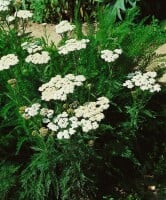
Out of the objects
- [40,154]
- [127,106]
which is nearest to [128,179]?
[127,106]

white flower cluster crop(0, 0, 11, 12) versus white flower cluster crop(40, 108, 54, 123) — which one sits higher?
white flower cluster crop(0, 0, 11, 12)

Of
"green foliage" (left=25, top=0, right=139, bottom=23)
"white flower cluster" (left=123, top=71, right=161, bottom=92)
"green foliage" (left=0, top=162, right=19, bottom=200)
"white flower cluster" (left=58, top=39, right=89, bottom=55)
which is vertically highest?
"white flower cluster" (left=58, top=39, right=89, bottom=55)

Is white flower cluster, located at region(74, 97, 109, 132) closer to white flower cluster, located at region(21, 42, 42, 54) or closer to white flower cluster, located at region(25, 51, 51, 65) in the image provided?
white flower cluster, located at region(25, 51, 51, 65)

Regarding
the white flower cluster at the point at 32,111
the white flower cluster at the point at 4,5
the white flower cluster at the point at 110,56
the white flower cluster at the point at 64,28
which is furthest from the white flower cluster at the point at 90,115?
the white flower cluster at the point at 4,5

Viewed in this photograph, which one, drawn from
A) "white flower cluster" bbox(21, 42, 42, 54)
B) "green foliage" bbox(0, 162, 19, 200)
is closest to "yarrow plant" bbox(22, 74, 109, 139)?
"white flower cluster" bbox(21, 42, 42, 54)

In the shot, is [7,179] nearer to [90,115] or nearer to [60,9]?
[90,115]

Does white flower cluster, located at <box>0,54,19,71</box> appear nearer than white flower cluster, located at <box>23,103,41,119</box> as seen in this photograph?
No

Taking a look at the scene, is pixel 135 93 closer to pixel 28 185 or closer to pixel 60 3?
pixel 28 185

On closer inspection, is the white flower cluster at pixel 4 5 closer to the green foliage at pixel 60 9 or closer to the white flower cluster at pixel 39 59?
the white flower cluster at pixel 39 59
